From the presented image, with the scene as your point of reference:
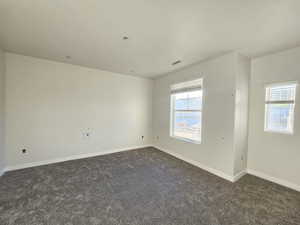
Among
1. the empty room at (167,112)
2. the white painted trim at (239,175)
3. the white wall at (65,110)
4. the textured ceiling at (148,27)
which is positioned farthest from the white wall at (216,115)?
the white wall at (65,110)

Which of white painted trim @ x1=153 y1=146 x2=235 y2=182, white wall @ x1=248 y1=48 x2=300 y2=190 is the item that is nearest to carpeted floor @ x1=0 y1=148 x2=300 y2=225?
white painted trim @ x1=153 y1=146 x2=235 y2=182

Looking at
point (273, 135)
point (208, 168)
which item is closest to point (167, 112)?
point (208, 168)

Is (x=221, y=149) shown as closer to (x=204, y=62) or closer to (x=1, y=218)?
(x=204, y=62)

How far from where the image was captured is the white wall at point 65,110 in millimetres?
3078

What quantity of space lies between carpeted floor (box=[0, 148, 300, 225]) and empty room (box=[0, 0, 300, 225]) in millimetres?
19

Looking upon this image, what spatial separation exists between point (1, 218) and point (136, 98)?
4.01 metres

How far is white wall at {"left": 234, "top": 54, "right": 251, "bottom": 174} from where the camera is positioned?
276 centimetres

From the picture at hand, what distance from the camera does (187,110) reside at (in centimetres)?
403

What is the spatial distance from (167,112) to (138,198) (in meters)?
2.96

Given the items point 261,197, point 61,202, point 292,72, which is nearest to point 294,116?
point 292,72

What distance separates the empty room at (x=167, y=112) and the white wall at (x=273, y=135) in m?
0.02

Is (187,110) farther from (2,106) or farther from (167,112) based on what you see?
(2,106)

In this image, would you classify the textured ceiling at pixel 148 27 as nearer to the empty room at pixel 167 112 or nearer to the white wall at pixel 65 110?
the empty room at pixel 167 112

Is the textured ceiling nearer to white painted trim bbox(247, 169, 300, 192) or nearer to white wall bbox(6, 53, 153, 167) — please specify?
white wall bbox(6, 53, 153, 167)
